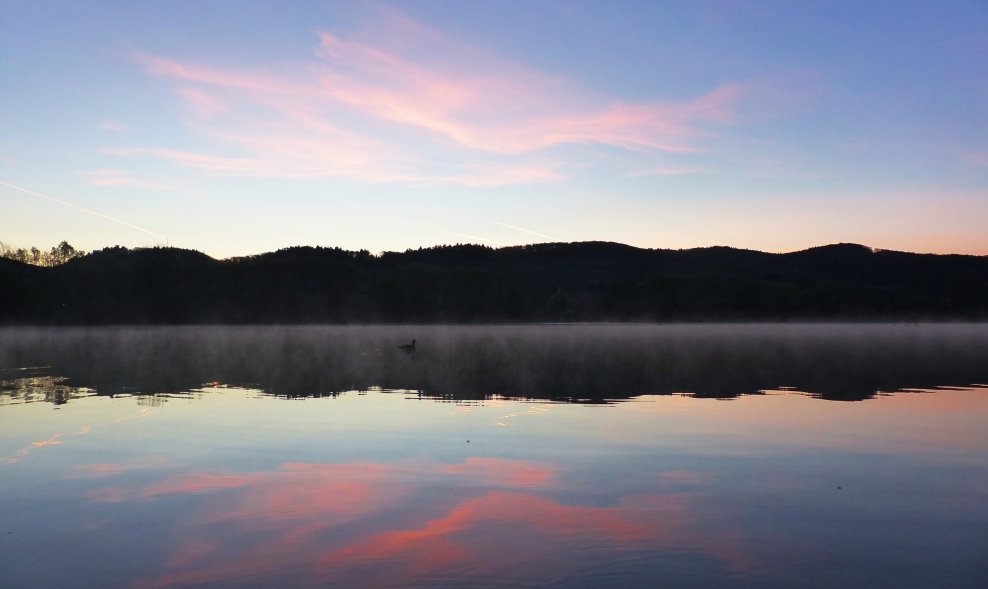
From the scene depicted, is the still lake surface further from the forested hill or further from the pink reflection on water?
the forested hill

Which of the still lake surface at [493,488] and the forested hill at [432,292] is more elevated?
the forested hill at [432,292]

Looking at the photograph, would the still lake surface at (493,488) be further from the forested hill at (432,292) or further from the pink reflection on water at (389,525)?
the forested hill at (432,292)

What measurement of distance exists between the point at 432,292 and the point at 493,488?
13258 centimetres

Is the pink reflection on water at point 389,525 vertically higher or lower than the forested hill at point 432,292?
lower

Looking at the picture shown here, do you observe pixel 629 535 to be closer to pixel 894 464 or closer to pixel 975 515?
pixel 975 515

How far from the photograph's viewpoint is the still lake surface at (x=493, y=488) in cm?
698

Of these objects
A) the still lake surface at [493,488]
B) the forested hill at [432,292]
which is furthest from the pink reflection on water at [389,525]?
the forested hill at [432,292]

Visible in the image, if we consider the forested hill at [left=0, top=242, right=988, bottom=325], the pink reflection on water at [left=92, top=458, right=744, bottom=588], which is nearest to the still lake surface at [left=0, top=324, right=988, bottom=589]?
the pink reflection on water at [left=92, top=458, right=744, bottom=588]

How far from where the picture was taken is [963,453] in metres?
12.3

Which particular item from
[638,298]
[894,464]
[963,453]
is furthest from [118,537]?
[638,298]

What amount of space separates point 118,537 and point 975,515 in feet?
32.3

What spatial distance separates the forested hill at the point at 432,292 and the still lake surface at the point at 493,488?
10522 cm

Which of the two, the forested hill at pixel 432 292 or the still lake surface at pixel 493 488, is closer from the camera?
the still lake surface at pixel 493 488

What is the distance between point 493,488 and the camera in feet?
32.4
